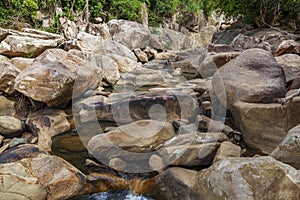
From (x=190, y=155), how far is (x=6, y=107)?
152 inches

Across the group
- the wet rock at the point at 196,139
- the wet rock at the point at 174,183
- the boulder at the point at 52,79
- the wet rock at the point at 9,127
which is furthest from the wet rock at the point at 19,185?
the boulder at the point at 52,79

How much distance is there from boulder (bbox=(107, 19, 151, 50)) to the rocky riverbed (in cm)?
501

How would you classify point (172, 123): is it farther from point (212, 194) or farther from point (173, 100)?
point (212, 194)

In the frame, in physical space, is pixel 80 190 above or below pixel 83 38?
below

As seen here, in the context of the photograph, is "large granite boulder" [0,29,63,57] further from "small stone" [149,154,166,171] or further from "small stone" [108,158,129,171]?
"small stone" [149,154,166,171]

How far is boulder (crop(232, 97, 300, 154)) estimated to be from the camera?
11.2ft

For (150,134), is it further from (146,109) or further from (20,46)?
(20,46)

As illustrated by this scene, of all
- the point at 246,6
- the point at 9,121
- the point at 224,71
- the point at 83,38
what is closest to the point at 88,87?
the point at 9,121

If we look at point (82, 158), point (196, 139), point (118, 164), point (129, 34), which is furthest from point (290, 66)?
point (129, 34)

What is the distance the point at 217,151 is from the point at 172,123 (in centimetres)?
122

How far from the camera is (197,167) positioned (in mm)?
3180

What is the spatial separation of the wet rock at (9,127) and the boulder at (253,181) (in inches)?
132

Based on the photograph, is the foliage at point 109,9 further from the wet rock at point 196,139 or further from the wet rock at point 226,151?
the wet rock at point 226,151

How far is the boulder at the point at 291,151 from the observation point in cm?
252
